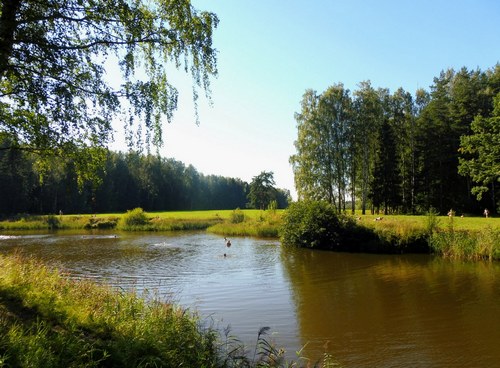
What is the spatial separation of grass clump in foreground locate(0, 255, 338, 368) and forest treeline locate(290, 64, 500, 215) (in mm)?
34534

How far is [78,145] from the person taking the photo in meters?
6.56

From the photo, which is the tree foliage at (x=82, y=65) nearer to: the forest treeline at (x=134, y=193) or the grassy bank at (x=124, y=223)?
the forest treeline at (x=134, y=193)

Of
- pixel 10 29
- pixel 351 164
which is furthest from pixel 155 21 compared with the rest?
pixel 351 164

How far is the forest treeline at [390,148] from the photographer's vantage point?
135 ft

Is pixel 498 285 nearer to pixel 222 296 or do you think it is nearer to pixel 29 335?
pixel 222 296

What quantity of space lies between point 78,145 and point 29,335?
3106mm

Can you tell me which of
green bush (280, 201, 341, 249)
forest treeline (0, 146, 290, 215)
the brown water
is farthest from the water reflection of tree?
forest treeline (0, 146, 290, 215)

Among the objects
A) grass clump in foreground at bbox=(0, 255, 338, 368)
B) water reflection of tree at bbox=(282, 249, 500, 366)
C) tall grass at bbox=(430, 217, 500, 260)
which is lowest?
water reflection of tree at bbox=(282, 249, 500, 366)

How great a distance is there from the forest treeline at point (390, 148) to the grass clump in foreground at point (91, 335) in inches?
1360

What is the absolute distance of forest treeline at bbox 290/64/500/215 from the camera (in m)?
41.0

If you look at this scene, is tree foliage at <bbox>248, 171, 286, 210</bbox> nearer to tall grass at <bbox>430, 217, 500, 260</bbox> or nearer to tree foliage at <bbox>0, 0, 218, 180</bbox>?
tall grass at <bbox>430, 217, 500, 260</bbox>

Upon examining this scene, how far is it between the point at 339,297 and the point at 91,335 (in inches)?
375

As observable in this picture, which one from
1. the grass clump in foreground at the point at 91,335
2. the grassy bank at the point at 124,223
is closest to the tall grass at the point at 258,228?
the grassy bank at the point at 124,223

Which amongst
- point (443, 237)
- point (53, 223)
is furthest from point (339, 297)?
point (53, 223)
